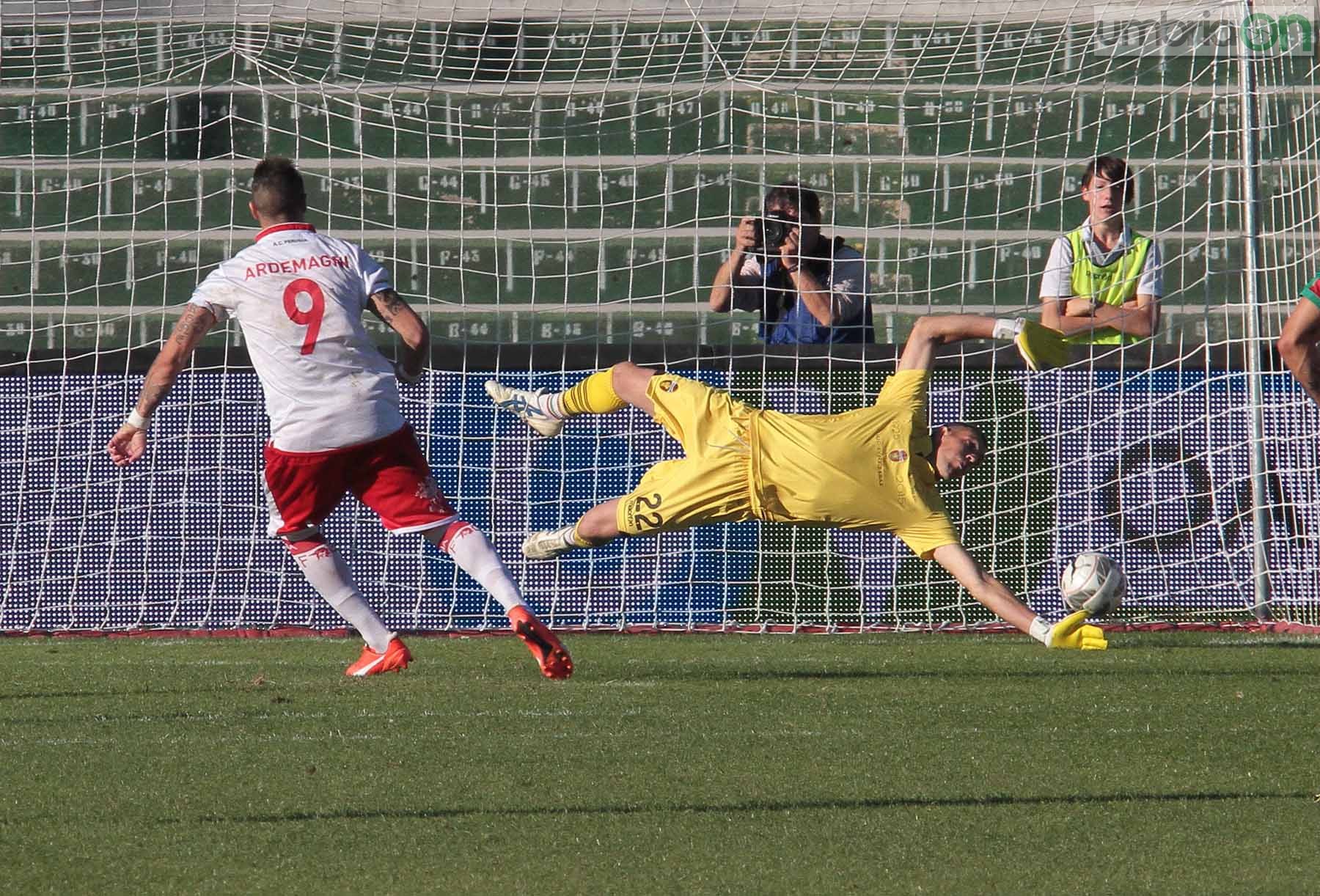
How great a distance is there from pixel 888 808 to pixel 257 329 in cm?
362

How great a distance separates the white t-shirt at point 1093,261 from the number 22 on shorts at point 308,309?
4.25 m

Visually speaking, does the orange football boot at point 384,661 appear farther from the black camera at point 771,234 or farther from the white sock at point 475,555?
the black camera at point 771,234

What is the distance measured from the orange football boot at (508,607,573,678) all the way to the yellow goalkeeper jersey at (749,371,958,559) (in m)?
1.53

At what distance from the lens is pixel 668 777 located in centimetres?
465

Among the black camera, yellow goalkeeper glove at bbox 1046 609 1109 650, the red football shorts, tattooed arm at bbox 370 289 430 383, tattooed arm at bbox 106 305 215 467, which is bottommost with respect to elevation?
yellow goalkeeper glove at bbox 1046 609 1109 650

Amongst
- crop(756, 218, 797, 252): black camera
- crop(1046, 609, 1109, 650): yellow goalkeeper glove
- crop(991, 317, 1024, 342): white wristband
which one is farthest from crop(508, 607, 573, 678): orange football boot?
crop(756, 218, 797, 252): black camera

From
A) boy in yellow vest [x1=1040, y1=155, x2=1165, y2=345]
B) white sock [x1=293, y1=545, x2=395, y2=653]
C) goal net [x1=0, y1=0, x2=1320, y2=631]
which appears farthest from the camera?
goal net [x1=0, y1=0, x2=1320, y2=631]

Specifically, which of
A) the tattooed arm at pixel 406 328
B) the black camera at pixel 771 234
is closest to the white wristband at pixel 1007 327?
the black camera at pixel 771 234

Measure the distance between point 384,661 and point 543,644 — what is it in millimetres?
806

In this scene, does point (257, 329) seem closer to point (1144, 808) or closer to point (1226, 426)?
point (1144, 808)

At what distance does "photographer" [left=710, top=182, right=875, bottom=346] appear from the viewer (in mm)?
9430

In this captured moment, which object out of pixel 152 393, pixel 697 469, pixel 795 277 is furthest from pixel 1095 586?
pixel 152 393

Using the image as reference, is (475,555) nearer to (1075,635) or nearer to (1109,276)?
(1075,635)

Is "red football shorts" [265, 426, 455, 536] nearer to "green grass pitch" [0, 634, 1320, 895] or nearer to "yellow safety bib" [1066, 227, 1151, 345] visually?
"green grass pitch" [0, 634, 1320, 895]
